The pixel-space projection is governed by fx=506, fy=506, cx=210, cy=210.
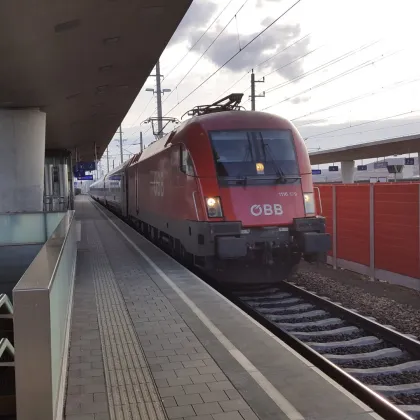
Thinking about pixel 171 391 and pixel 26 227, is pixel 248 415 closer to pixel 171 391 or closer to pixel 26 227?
pixel 171 391

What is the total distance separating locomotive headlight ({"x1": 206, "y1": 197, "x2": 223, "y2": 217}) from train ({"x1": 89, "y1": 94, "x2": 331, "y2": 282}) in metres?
0.02

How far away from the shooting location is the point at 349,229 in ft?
37.4

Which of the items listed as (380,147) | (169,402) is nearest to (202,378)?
(169,402)

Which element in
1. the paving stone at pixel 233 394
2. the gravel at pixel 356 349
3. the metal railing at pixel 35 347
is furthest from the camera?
the gravel at pixel 356 349

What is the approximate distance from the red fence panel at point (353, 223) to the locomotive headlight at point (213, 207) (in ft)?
12.1

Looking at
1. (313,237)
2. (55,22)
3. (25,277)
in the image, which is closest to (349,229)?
(313,237)

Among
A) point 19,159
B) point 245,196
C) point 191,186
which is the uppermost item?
point 19,159

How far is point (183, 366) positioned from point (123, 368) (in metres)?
0.53

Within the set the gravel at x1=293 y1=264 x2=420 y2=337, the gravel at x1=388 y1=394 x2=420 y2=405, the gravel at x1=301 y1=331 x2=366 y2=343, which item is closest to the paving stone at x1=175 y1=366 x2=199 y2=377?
the gravel at x1=388 y1=394 x2=420 y2=405

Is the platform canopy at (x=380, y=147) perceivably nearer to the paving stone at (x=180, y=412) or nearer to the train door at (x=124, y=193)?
the train door at (x=124, y=193)

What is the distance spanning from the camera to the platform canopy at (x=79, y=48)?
7.80m

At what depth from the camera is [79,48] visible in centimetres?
975

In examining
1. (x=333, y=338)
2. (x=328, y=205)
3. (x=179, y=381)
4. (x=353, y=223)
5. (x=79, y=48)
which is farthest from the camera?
(x=328, y=205)

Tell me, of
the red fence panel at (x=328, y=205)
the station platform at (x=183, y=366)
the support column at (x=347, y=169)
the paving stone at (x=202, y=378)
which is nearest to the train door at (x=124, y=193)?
the red fence panel at (x=328, y=205)
